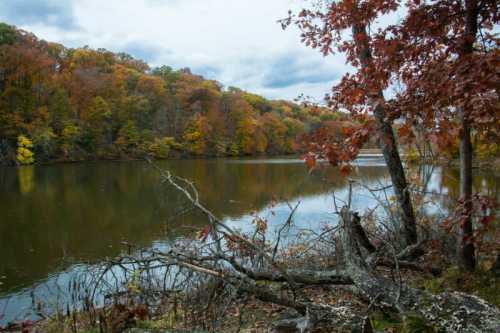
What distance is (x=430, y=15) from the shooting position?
359 cm

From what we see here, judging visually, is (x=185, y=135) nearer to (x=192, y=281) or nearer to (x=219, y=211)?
(x=219, y=211)

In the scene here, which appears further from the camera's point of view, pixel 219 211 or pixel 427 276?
pixel 219 211

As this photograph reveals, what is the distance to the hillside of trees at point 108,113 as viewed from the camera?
4922 cm

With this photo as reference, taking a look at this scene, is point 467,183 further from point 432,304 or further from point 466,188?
point 432,304

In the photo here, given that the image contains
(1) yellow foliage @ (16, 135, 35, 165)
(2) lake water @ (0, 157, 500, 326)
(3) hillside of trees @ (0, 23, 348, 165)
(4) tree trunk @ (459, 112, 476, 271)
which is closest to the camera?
(4) tree trunk @ (459, 112, 476, 271)

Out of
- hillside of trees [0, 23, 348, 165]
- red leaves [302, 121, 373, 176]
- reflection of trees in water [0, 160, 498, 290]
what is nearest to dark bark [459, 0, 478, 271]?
red leaves [302, 121, 373, 176]

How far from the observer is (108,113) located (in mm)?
58750

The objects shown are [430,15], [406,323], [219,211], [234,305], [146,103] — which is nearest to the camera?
[406,323]

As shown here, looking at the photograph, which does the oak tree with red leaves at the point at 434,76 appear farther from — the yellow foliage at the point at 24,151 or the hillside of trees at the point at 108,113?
the yellow foliage at the point at 24,151

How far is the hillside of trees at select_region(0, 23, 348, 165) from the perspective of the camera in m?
49.2

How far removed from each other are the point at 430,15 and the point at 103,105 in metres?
60.8

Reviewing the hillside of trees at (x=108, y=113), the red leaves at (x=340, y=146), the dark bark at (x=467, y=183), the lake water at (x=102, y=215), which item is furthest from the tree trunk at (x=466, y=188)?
the hillside of trees at (x=108, y=113)

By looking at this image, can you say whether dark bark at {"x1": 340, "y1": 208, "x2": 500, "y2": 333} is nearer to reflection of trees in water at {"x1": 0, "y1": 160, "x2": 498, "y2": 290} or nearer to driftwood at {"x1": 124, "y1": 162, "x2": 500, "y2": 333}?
driftwood at {"x1": 124, "y1": 162, "x2": 500, "y2": 333}

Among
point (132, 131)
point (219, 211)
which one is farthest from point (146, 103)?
point (219, 211)
